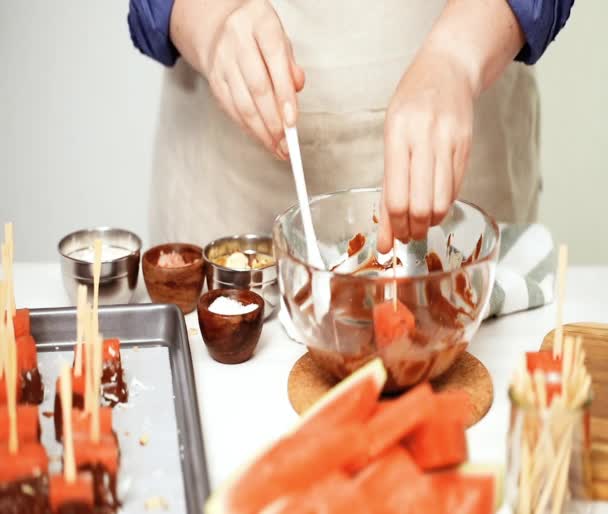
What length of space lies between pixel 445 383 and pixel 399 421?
38 centimetres

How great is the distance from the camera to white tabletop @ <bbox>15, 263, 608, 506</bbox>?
1.12 metres

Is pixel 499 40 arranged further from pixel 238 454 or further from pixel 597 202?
pixel 597 202

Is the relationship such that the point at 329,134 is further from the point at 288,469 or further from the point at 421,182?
the point at 288,469

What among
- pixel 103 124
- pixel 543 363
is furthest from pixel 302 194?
pixel 103 124

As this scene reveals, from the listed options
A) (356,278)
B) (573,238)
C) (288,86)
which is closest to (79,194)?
(573,238)

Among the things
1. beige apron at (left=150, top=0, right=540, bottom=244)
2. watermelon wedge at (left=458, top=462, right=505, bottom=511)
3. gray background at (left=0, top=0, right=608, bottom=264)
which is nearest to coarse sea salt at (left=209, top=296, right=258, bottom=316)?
beige apron at (left=150, top=0, right=540, bottom=244)

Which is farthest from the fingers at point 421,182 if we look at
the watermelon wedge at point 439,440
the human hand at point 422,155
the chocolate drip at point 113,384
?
the chocolate drip at point 113,384

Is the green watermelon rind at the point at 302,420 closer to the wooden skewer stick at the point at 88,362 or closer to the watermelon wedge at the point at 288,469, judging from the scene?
the watermelon wedge at the point at 288,469

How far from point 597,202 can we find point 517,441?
255cm

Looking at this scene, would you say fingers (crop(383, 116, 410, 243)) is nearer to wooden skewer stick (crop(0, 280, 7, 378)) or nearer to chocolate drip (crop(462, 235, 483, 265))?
chocolate drip (crop(462, 235, 483, 265))

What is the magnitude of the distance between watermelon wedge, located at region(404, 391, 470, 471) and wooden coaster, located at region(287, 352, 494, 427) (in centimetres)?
30

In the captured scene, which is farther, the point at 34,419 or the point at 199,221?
the point at 199,221

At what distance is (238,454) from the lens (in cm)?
111

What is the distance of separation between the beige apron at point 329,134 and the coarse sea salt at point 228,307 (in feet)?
1.38
